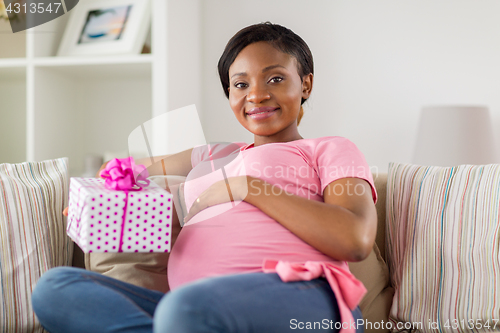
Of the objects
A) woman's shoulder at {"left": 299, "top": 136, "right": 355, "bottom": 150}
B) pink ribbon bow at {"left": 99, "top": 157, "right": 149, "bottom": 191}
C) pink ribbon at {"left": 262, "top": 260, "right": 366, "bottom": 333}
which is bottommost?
pink ribbon at {"left": 262, "top": 260, "right": 366, "bottom": 333}

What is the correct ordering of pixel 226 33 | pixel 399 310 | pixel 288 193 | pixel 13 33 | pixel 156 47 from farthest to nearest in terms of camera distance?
pixel 226 33 → pixel 13 33 → pixel 156 47 → pixel 399 310 → pixel 288 193

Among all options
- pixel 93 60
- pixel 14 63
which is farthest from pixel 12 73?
pixel 93 60

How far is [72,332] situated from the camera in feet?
2.47

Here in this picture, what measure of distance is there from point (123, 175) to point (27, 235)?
14.8 inches

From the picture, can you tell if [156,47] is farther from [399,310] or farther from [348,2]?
[399,310]

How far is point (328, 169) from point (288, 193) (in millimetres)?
104

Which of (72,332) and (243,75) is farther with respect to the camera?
(243,75)

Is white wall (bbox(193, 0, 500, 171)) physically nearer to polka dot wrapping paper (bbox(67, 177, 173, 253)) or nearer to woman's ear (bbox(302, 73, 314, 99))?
woman's ear (bbox(302, 73, 314, 99))

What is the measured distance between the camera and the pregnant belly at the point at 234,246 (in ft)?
2.67

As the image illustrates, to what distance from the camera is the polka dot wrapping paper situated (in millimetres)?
803

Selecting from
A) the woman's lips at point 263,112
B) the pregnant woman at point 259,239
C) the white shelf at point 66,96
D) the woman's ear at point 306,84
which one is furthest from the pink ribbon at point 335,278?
the white shelf at point 66,96

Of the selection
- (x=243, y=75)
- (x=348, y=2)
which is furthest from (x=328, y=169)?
(x=348, y=2)

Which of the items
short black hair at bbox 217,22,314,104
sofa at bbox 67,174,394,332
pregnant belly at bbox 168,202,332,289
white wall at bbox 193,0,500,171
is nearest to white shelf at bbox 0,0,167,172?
white wall at bbox 193,0,500,171

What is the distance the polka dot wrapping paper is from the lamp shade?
54.6 inches
